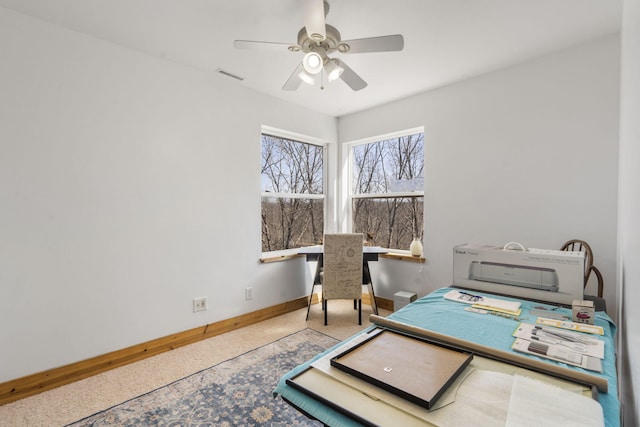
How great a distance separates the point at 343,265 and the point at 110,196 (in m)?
2.14

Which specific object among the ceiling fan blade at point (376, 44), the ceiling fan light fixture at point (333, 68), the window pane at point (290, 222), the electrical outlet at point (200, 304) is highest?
the ceiling fan blade at point (376, 44)

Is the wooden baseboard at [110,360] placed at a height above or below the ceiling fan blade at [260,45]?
below

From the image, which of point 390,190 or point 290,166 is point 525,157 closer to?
point 390,190

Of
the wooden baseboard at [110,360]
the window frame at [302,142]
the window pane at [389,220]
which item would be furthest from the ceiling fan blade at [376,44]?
the wooden baseboard at [110,360]

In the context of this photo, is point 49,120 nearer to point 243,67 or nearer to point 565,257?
point 243,67

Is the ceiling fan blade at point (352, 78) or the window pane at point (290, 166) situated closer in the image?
the ceiling fan blade at point (352, 78)

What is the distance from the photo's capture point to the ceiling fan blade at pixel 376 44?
171cm

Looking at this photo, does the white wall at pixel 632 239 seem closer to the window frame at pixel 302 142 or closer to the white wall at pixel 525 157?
the white wall at pixel 525 157

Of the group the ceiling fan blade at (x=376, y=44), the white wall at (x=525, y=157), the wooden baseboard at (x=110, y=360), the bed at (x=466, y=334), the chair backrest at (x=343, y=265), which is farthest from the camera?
the chair backrest at (x=343, y=265)

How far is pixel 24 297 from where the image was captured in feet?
6.47

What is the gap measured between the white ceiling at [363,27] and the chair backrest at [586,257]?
1.51m

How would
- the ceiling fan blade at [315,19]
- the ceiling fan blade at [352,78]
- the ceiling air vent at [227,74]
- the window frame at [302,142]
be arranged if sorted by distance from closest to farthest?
1. the ceiling fan blade at [315,19]
2. the ceiling fan blade at [352,78]
3. the ceiling air vent at [227,74]
4. the window frame at [302,142]

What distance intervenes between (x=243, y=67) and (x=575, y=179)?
286 centimetres

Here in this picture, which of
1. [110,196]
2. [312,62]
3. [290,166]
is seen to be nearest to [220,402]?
[110,196]
